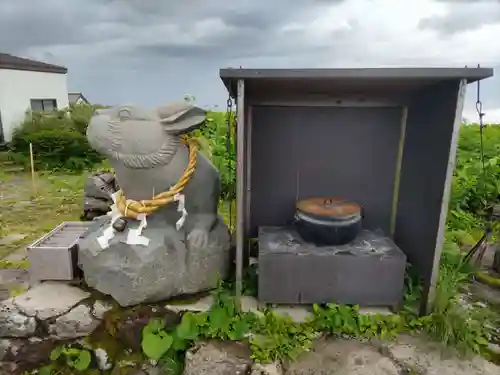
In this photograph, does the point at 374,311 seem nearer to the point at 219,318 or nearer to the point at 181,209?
the point at 219,318

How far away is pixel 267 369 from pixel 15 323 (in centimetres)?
239

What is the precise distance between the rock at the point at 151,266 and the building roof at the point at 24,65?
1352cm

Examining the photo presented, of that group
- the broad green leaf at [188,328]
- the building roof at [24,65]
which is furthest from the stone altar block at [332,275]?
the building roof at [24,65]

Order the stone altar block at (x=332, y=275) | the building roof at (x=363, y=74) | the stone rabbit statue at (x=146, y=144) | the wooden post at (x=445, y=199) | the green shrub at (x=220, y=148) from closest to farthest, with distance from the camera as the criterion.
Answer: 1. the building roof at (x=363, y=74)
2. the wooden post at (x=445, y=199)
3. the stone rabbit statue at (x=146, y=144)
4. the stone altar block at (x=332, y=275)
5. the green shrub at (x=220, y=148)

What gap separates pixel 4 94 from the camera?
14.2m

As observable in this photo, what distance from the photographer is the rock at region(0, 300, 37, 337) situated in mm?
3686

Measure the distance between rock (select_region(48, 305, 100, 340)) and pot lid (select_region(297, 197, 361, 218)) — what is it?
225cm

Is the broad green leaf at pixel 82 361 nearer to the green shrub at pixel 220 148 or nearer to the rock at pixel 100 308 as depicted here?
the rock at pixel 100 308

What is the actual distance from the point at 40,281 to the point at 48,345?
0.71 metres

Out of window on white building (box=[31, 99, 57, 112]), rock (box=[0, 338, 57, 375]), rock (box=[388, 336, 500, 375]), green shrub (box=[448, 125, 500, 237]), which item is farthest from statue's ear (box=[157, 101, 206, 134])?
window on white building (box=[31, 99, 57, 112])

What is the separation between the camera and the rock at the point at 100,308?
145 inches

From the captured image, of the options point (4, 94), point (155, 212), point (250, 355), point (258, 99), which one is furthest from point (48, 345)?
point (4, 94)

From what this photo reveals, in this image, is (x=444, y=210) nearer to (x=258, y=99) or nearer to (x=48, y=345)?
(x=258, y=99)

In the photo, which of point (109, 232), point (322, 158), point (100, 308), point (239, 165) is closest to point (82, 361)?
point (100, 308)
